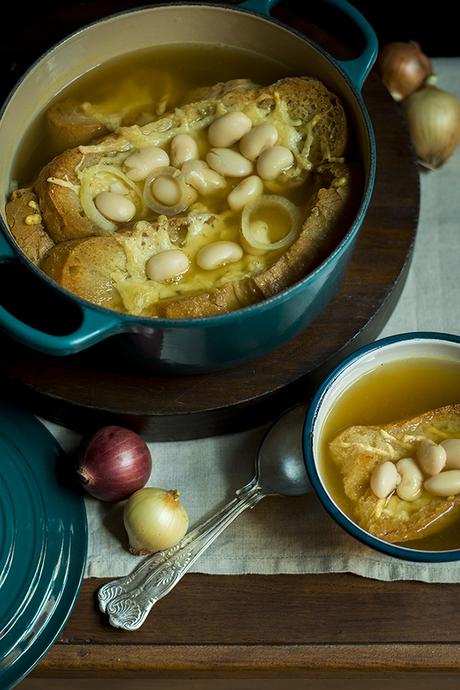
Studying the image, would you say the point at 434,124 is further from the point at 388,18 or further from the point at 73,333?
the point at 73,333

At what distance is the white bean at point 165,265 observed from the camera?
60.1 inches

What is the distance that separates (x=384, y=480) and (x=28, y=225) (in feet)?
2.25

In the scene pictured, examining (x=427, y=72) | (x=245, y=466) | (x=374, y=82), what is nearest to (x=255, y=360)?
(x=245, y=466)

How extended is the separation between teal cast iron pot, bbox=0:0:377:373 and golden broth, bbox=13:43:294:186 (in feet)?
0.05

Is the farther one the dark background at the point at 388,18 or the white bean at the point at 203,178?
the dark background at the point at 388,18

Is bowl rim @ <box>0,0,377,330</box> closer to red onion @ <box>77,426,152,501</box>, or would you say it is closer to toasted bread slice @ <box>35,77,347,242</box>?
toasted bread slice @ <box>35,77,347,242</box>

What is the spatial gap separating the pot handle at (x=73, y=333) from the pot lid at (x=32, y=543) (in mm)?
284

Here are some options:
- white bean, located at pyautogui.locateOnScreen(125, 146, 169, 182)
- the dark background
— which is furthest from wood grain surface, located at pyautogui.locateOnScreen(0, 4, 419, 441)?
the dark background

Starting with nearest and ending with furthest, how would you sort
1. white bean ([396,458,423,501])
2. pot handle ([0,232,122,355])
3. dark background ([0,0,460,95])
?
pot handle ([0,232,122,355]) → white bean ([396,458,423,501]) → dark background ([0,0,460,95])

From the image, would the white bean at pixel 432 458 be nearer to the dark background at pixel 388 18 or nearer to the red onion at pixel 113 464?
the red onion at pixel 113 464

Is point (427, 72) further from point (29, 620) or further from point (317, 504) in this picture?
point (29, 620)

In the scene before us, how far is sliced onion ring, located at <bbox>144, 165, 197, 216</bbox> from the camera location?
1.60 m

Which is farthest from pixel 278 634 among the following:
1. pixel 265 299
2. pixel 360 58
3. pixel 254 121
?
pixel 360 58

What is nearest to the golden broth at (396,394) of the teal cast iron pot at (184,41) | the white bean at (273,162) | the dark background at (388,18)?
the teal cast iron pot at (184,41)
